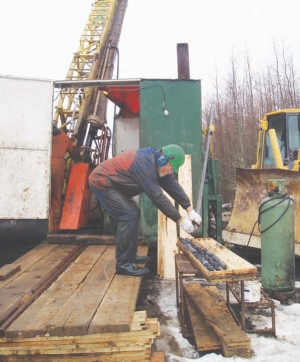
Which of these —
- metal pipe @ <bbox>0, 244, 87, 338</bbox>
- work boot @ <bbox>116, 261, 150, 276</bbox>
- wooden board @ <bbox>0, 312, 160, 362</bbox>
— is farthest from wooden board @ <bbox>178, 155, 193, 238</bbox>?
wooden board @ <bbox>0, 312, 160, 362</bbox>

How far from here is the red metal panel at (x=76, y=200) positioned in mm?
6210

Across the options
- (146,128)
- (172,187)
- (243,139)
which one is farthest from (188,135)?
(243,139)

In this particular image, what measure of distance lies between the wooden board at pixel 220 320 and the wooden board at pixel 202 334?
0.22ft

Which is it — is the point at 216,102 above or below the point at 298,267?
above

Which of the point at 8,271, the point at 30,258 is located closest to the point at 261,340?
the point at 8,271

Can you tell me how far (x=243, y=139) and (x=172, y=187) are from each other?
14401mm

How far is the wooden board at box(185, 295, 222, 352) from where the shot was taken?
302 cm

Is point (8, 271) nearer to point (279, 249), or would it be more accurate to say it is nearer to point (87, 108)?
point (279, 249)

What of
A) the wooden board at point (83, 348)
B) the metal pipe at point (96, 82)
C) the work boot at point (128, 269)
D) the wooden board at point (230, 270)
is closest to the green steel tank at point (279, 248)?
the wooden board at point (230, 270)

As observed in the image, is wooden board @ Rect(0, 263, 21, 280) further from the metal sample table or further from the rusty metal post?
the rusty metal post

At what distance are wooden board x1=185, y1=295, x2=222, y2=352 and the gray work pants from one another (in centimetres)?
95

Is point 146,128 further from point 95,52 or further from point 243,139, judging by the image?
point 243,139

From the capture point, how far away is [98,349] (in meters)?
2.64

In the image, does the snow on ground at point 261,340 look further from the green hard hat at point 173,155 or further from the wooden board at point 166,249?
the green hard hat at point 173,155
